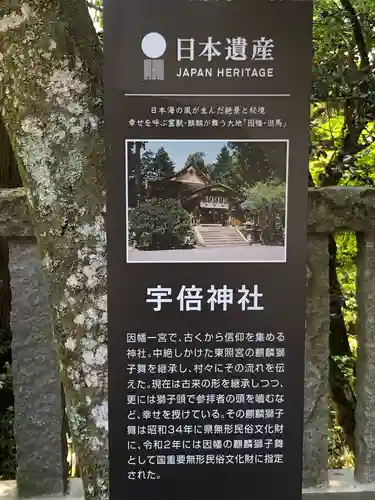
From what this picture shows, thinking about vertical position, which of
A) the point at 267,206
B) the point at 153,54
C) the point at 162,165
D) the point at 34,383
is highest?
the point at 153,54

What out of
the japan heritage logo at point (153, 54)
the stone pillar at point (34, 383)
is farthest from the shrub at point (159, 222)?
the stone pillar at point (34, 383)

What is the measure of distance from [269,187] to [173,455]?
2.61 feet

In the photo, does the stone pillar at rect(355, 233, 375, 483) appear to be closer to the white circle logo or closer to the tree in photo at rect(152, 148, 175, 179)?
the tree in photo at rect(152, 148, 175, 179)

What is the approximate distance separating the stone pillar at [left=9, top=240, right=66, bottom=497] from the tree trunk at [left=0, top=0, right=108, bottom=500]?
19.6 inches

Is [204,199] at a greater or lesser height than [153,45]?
lesser

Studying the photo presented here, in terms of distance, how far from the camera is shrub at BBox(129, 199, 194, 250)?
1604 mm

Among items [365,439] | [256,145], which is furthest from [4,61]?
[365,439]

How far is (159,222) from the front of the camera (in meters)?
1.61

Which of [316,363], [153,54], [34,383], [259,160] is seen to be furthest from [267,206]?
[34,383]

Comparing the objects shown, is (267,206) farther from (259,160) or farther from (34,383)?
(34,383)

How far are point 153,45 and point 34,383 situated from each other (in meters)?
1.24

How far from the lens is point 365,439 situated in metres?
2.22

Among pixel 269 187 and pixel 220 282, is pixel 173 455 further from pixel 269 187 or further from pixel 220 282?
pixel 269 187

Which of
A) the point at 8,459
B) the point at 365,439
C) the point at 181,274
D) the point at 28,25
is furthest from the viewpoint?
the point at 8,459
